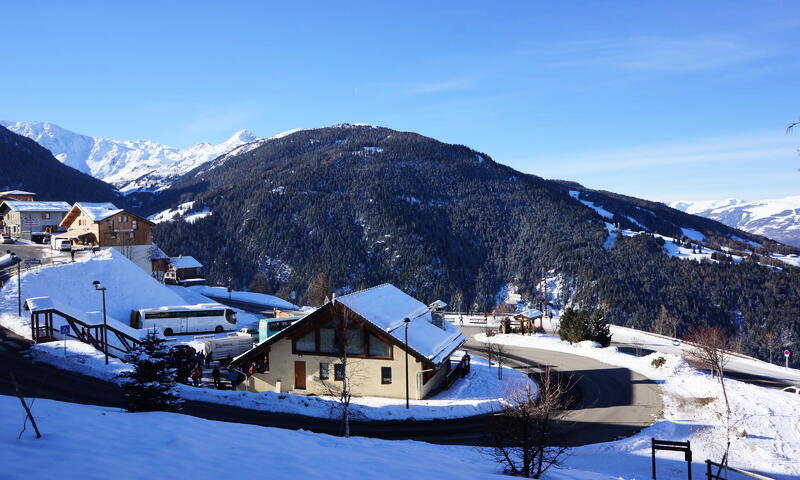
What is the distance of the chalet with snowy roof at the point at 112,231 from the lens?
65.0 m

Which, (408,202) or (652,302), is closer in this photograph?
(652,302)

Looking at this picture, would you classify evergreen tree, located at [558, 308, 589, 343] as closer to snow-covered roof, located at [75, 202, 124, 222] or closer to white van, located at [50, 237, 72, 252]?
snow-covered roof, located at [75, 202, 124, 222]

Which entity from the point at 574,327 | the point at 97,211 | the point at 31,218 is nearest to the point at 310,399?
the point at 574,327

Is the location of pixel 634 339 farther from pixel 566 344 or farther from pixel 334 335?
pixel 334 335

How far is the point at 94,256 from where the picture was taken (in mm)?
52781

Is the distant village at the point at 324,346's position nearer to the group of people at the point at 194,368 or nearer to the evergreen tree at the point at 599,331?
the group of people at the point at 194,368

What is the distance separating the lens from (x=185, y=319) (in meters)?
46.3

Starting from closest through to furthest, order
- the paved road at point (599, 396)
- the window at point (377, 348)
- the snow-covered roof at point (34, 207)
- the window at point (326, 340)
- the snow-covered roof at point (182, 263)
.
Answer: the paved road at point (599, 396), the window at point (377, 348), the window at point (326, 340), the snow-covered roof at point (34, 207), the snow-covered roof at point (182, 263)

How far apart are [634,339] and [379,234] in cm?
12019

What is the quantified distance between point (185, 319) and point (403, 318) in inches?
963

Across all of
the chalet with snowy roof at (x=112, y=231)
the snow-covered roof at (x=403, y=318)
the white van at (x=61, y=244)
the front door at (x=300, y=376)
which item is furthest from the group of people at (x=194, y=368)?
the chalet with snowy roof at (x=112, y=231)

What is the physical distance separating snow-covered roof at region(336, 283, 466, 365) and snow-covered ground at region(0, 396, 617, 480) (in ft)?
48.8

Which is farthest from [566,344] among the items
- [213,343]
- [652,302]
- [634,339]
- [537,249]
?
[537,249]

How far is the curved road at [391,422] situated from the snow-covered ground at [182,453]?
7498 mm
